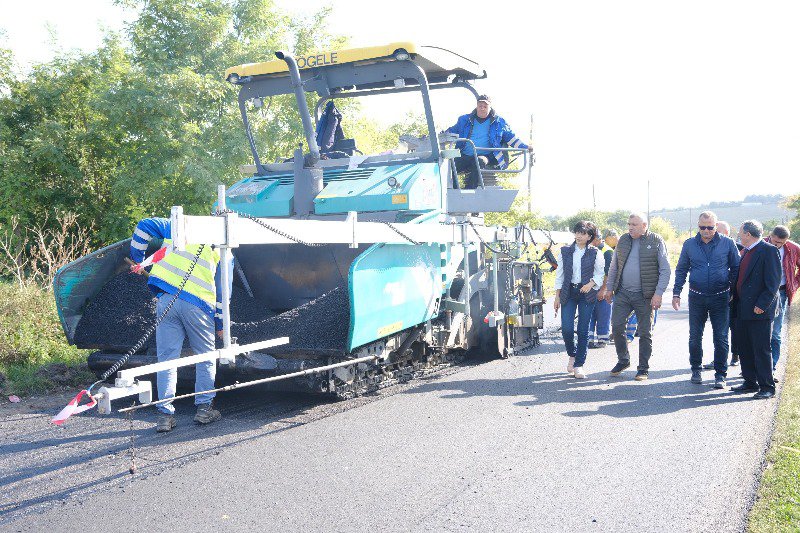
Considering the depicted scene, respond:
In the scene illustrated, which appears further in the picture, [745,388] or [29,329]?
[29,329]

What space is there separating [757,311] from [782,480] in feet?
8.72

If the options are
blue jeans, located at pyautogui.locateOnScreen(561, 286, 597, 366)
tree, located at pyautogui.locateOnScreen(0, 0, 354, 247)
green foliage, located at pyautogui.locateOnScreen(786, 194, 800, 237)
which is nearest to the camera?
blue jeans, located at pyautogui.locateOnScreen(561, 286, 597, 366)

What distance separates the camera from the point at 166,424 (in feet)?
16.7

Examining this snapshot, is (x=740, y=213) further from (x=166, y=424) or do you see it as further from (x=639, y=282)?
(x=166, y=424)

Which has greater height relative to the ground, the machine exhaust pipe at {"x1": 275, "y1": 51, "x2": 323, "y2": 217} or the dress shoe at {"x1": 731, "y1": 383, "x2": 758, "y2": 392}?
the machine exhaust pipe at {"x1": 275, "y1": 51, "x2": 323, "y2": 217}

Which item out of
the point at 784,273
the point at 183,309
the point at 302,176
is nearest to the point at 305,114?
the point at 302,176

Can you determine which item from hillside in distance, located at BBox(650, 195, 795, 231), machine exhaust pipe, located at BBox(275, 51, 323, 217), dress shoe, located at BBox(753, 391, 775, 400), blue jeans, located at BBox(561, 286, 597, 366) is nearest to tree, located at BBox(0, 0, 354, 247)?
machine exhaust pipe, located at BBox(275, 51, 323, 217)

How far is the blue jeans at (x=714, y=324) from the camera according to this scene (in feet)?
22.1

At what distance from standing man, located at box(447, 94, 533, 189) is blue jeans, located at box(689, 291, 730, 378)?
2.64m

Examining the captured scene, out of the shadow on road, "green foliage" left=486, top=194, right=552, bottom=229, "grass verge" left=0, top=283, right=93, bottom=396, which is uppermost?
"green foliage" left=486, top=194, right=552, bottom=229

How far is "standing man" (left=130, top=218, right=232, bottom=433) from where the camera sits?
520 cm

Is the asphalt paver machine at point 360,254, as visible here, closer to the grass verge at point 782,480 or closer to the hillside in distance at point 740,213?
the grass verge at point 782,480

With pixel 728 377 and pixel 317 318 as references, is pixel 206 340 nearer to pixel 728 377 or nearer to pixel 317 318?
pixel 317 318

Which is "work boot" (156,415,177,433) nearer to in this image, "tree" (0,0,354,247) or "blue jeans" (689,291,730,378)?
"blue jeans" (689,291,730,378)
